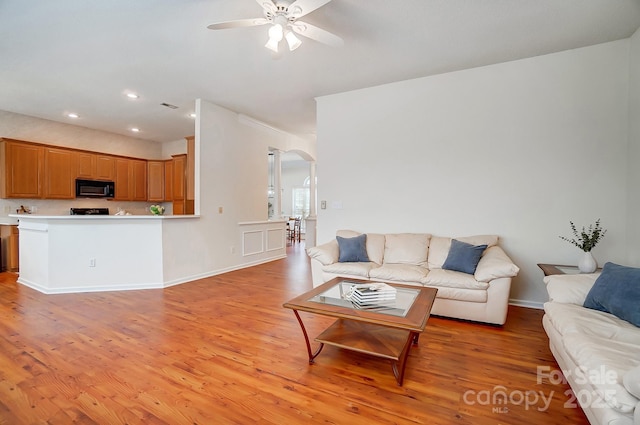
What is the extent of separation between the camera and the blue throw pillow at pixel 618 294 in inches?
72.5

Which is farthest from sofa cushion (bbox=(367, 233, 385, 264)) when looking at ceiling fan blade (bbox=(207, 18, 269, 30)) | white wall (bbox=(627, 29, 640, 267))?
ceiling fan blade (bbox=(207, 18, 269, 30))

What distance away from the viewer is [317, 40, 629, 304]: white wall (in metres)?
3.21

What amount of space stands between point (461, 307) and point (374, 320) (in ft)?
5.26

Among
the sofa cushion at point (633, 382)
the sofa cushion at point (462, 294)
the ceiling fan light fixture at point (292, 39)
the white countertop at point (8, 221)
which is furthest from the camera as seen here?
the white countertop at point (8, 221)

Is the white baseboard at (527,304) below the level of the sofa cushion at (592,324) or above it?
below

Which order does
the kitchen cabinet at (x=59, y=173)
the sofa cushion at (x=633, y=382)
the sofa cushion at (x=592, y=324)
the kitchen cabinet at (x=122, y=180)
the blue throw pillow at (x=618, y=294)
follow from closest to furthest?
the sofa cushion at (x=633, y=382) → the sofa cushion at (x=592, y=324) → the blue throw pillow at (x=618, y=294) → the kitchen cabinet at (x=59, y=173) → the kitchen cabinet at (x=122, y=180)

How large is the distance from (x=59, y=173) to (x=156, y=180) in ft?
6.07

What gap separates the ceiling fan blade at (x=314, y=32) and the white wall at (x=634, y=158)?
307 cm

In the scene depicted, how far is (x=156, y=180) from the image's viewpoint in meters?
7.33

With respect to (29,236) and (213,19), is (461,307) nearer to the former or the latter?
(213,19)

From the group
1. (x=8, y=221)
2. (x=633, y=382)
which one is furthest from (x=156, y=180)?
(x=633, y=382)

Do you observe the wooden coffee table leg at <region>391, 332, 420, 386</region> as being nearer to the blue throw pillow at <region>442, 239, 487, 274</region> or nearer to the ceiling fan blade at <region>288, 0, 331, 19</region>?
the blue throw pillow at <region>442, 239, 487, 274</region>

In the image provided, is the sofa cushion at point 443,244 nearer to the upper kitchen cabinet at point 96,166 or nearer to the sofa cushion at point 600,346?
the sofa cushion at point 600,346

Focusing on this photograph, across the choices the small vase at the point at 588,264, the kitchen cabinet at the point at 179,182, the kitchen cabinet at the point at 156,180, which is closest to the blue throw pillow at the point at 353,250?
the small vase at the point at 588,264
